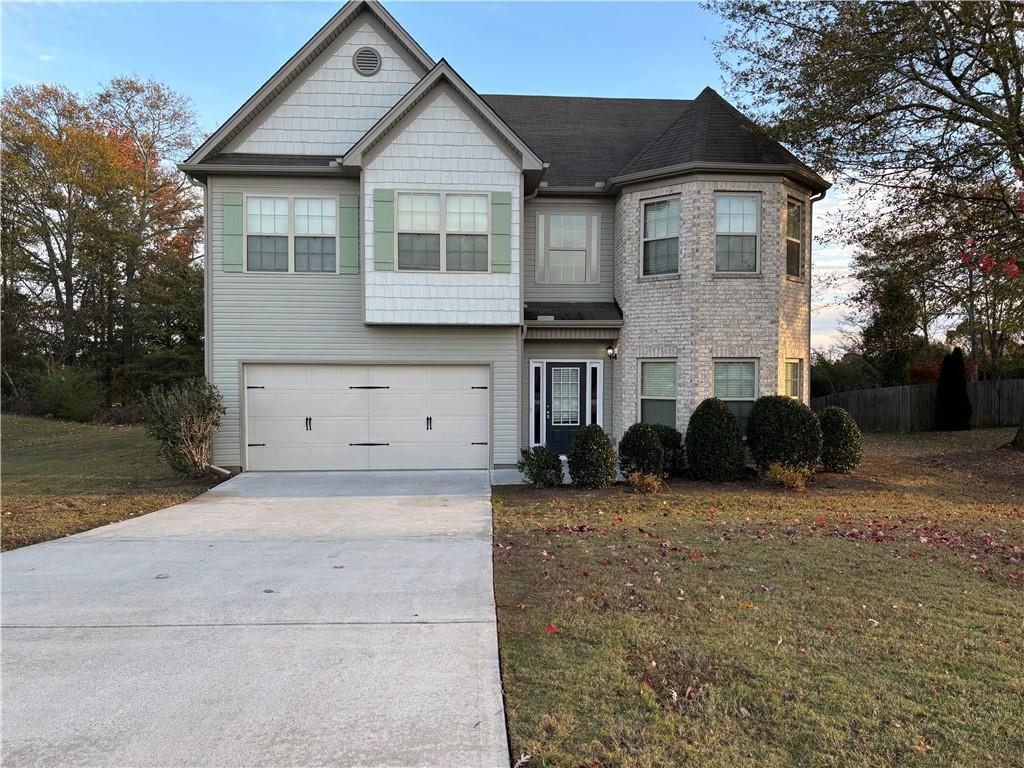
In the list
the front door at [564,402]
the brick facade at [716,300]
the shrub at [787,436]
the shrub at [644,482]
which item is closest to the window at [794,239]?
the brick facade at [716,300]

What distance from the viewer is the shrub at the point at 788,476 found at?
10.6 metres

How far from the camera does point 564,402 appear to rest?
13578 mm

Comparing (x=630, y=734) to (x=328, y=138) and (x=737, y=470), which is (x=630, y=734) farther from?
(x=328, y=138)

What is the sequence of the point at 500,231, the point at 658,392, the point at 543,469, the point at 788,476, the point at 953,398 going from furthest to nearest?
the point at 953,398 → the point at 658,392 → the point at 500,231 → the point at 788,476 → the point at 543,469

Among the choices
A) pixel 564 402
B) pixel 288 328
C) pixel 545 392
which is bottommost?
pixel 564 402

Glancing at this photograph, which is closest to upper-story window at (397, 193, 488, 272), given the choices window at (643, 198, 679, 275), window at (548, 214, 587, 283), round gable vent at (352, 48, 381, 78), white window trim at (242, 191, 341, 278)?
white window trim at (242, 191, 341, 278)

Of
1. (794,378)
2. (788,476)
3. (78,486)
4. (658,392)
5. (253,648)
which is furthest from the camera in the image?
(794,378)

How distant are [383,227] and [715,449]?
7.10m

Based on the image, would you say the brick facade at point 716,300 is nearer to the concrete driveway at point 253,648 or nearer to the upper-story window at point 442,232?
the upper-story window at point 442,232

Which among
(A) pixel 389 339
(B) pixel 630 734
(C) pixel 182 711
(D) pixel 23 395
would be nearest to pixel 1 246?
(D) pixel 23 395

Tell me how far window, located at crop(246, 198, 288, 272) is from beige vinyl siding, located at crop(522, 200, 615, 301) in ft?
15.8

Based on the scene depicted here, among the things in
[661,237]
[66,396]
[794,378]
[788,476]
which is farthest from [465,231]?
[66,396]

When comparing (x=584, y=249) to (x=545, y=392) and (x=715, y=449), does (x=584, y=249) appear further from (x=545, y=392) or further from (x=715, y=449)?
(x=715, y=449)

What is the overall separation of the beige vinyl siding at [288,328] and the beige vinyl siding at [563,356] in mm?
1255
